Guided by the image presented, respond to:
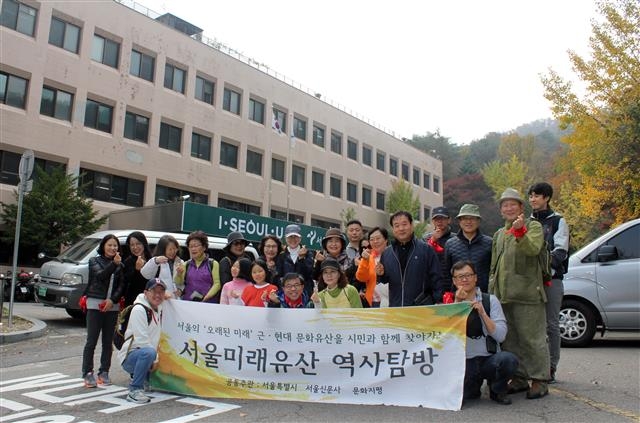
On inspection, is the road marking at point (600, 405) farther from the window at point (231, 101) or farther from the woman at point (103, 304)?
the window at point (231, 101)

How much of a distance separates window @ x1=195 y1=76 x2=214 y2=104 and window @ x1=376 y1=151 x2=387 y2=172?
17634 millimetres

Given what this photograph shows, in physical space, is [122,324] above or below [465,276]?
below

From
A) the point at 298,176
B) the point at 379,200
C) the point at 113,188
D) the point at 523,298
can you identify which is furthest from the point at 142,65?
the point at 523,298

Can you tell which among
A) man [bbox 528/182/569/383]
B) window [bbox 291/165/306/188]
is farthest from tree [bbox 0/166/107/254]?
man [bbox 528/182/569/383]

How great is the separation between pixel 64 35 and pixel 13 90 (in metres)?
3.57

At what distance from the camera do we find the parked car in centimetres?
764

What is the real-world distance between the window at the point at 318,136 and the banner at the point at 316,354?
31.0 metres

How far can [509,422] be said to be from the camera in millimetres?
4098

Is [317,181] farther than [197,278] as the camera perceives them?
Yes

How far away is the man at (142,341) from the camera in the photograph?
5027 mm

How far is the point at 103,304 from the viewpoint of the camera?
5711mm

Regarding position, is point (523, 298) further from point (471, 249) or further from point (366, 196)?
point (366, 196)

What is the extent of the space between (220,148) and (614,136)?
1992cm

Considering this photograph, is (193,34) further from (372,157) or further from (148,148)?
(372,157)
